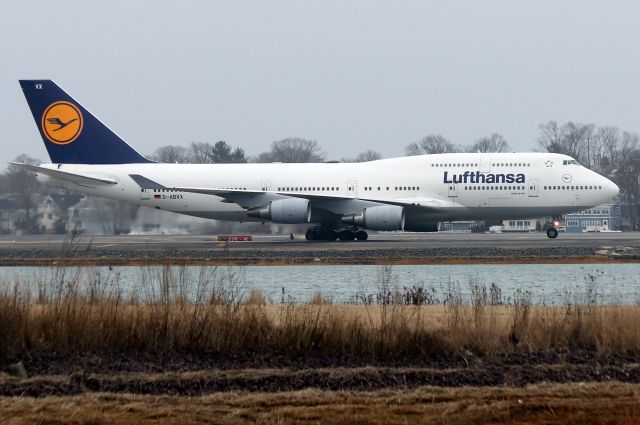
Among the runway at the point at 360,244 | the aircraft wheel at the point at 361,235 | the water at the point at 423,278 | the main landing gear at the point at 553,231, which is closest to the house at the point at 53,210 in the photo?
the runway at the point at 360,244

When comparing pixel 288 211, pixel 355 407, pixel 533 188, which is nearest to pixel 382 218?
pixel 288 211

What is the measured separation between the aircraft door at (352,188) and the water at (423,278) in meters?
15.4

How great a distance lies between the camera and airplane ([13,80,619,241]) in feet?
144

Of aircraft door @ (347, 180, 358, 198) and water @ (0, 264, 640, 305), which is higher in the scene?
aircraft door @ (347, 180, 358, 198)

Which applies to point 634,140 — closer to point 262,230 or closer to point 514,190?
point 262,230

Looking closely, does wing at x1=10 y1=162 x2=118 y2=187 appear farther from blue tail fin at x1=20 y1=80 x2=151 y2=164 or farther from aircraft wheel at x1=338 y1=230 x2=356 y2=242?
aircraft wheel at x1=338 y1=230 x2=356 y2=242

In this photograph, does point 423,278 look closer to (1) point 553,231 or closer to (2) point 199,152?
(1) point 553,231

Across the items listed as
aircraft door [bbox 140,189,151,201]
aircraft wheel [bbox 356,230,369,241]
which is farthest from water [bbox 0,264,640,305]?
aircraft door [bbox 140,189,151,201]

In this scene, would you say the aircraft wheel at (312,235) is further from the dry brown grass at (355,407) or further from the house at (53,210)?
the dry brown grass at (355,407)

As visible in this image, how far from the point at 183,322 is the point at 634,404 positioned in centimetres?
608

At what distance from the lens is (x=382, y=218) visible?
4194 centimetres

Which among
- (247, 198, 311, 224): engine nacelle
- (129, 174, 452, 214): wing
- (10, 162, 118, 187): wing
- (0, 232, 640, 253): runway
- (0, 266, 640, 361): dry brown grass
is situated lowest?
(0, 266, 640, 361): dry brown grass

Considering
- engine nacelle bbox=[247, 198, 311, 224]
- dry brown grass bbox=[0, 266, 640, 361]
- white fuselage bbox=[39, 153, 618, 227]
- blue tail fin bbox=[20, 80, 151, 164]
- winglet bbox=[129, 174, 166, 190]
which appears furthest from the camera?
blue tail fin bbox=[20, 80, 151, 164]

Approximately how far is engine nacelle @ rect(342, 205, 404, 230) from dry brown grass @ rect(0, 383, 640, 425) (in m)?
31.1
